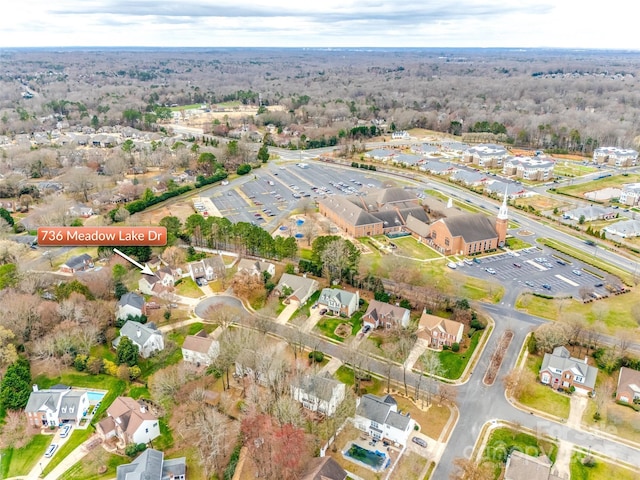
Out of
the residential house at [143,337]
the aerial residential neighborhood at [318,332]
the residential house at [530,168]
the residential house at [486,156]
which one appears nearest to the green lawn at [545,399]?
the aerial residential neighborhood at [318,332]

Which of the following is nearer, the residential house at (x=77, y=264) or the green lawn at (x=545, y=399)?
the green lawn at (x=545, y=399)

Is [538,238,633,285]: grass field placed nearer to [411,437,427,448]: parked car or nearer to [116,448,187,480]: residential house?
[411,437,427,448]: parked car

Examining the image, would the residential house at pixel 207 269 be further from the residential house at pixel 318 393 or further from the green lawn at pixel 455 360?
the green lawn at pixel 455 360

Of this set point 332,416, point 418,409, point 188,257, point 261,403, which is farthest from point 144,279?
point 418,409

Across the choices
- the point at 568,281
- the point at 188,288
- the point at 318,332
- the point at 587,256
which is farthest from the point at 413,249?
the point at 188,288

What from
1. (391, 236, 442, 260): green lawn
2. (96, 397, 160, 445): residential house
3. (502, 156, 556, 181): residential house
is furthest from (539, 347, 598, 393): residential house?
(502, 156, 556, 181): residential house

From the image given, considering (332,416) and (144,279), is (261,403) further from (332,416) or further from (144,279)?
(144,279)
